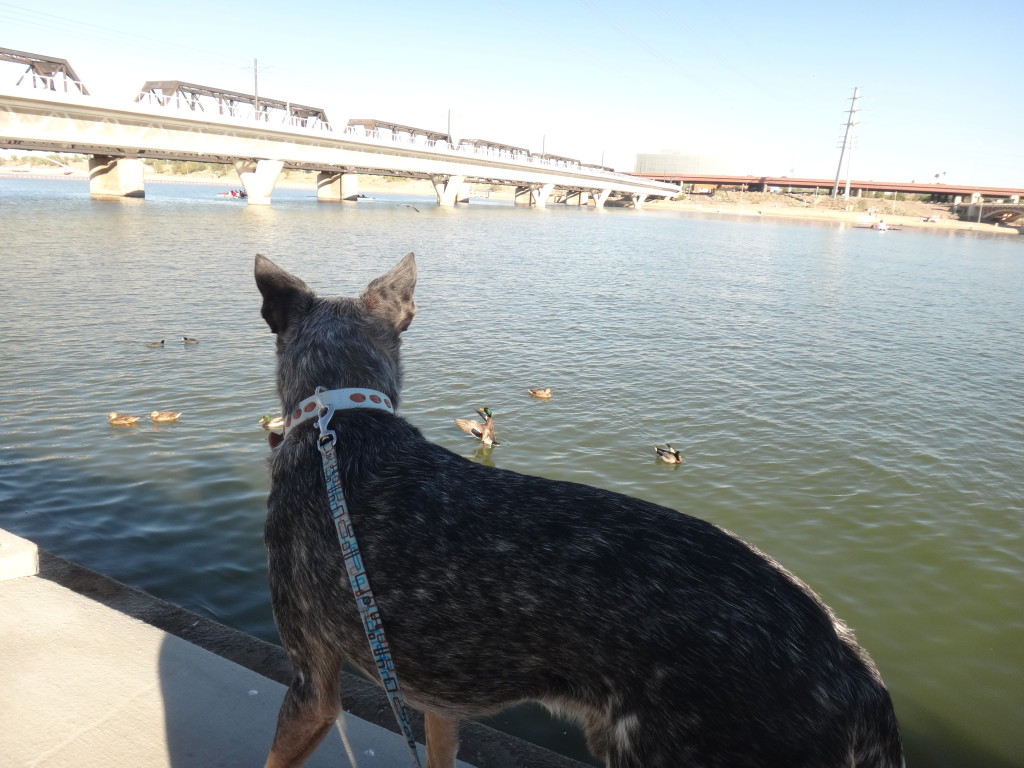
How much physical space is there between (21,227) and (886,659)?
46145 millimetres

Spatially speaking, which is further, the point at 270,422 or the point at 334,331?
the point at 270,422

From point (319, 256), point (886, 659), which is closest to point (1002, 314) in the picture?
point (886, 659)

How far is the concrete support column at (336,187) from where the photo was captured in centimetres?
9750

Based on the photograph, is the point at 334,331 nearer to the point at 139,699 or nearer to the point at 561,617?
the point at 561,617

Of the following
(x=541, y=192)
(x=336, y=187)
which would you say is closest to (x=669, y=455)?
(x=336, y=187)

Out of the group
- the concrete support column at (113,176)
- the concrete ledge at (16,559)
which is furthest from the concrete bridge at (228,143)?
the concrete ledge at (16,559)

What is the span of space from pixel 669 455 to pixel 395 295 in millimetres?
8608

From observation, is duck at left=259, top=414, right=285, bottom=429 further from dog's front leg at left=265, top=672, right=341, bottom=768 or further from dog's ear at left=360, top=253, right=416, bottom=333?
dog's front leg at left=265, top=672, right=341, bottom=768

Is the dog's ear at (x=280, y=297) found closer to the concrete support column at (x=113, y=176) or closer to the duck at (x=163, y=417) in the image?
the duck at (x=163, y=417)

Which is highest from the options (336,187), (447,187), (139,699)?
(447,187)

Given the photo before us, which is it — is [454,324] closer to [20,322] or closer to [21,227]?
[20,322]

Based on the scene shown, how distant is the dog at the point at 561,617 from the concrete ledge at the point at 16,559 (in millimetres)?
3431

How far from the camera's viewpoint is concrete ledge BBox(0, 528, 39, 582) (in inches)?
200

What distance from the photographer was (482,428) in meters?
12.1
